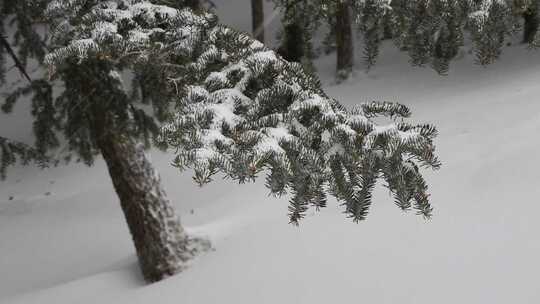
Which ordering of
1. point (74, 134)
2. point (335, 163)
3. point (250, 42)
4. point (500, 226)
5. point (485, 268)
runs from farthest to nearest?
point (74, 134), point (500, 226), point (485, 268), point (250, 42), point (335, 163)

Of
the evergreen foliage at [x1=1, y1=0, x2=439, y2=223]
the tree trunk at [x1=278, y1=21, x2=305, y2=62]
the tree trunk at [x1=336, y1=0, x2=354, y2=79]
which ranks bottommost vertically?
the evergreen foliage at [x1=1, y1=0, x2=439, y2=223]

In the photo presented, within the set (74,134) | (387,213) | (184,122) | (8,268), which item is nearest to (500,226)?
(387,213)

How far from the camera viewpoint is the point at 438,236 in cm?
482

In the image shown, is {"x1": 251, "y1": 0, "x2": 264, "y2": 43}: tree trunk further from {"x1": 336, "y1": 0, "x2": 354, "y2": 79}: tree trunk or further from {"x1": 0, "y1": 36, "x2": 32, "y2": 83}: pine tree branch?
{"x1": 0, "y1": 36, "x2": 32, "y2": 83}: pine tree branch

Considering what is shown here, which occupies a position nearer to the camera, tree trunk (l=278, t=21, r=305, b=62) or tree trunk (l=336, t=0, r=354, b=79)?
tree trunk (l=336, t=0, r=354, b=79)

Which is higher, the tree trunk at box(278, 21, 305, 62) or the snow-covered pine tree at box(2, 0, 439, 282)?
the tree trunk at box(278, 21, 305, 62)

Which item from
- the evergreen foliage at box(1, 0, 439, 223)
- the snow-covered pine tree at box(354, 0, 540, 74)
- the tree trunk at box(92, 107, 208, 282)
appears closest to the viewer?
the evergreen foliage at box(1, 0, 439, 223)

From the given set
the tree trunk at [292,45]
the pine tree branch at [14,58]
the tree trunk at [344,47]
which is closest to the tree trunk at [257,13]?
the tree trunk at [292,45]

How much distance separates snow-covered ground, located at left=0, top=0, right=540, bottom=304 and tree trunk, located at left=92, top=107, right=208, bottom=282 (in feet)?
0.67

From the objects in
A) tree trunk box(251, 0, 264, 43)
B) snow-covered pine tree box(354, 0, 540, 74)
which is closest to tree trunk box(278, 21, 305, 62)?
tree trunk box(251, 0, 264, 43)

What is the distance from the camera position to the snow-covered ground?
4.38 meters

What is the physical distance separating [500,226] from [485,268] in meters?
0.68

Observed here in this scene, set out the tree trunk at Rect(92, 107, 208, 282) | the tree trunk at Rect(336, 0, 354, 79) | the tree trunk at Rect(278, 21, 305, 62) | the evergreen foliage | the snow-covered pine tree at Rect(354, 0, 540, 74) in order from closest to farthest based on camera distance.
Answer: the evergreen foliage, the snow-covered pine tree at Rect(354, 0, 540, 74), the tree trunk at Rect(92, 107, 208, 282), the tree trunk at Rect(336, 0, 354, 79), the tree trunk at Rect(278, 21, 305, 62)

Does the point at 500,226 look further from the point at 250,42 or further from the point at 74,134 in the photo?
the point at 74,134
